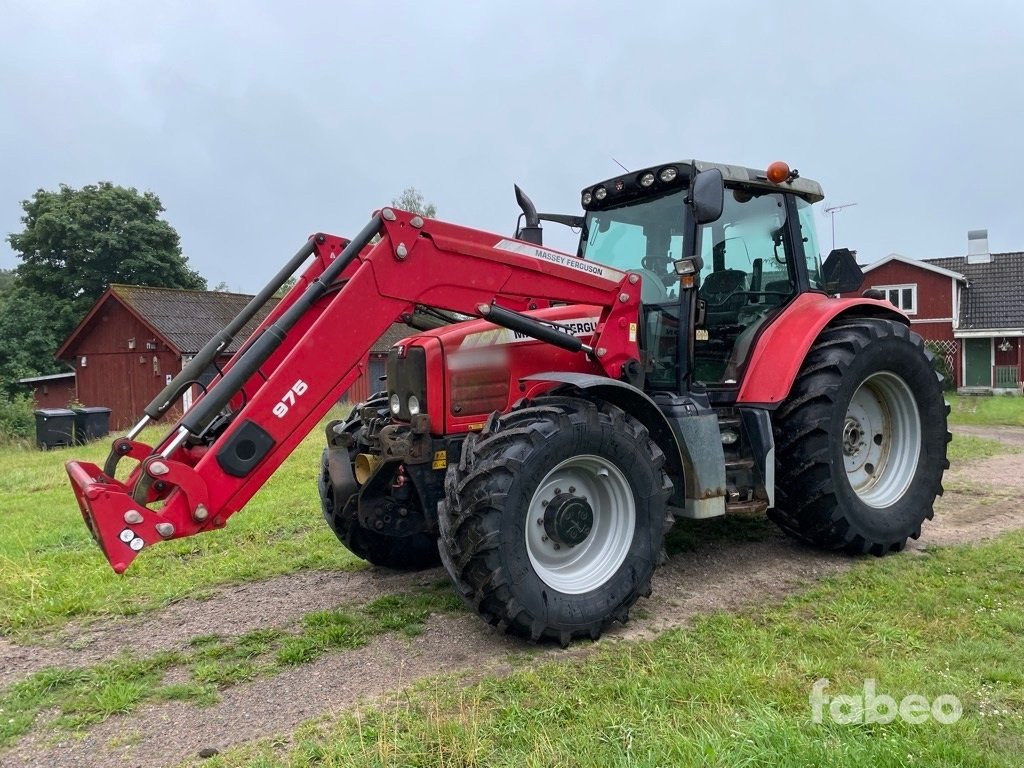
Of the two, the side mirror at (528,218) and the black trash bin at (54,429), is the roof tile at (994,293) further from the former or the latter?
the black trash bin at (54,429)

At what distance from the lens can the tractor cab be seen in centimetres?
500

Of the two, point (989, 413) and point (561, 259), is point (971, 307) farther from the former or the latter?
point (561, 259)

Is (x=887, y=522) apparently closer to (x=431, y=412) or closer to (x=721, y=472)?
(x=721, y=472)

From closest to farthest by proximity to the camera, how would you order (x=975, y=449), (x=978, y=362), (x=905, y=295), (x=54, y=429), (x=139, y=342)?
(x=975, y=449), (x=54, y=429), (x=139, y=342), (x=978, y=362), (x=905, y=295)

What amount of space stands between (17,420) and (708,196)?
75.2ft

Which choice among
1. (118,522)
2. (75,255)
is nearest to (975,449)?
(118,522)

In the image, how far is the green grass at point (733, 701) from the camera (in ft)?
8.71

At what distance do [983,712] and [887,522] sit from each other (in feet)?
8.14

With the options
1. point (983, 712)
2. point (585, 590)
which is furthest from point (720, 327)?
point (983, 712)

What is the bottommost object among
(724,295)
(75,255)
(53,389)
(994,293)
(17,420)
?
(17,420)

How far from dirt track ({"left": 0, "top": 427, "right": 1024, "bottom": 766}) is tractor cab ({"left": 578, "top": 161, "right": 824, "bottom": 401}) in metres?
1.21

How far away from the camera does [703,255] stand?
509 cm

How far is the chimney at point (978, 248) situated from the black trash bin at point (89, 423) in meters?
28.5

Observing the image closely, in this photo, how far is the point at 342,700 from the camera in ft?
11.0
